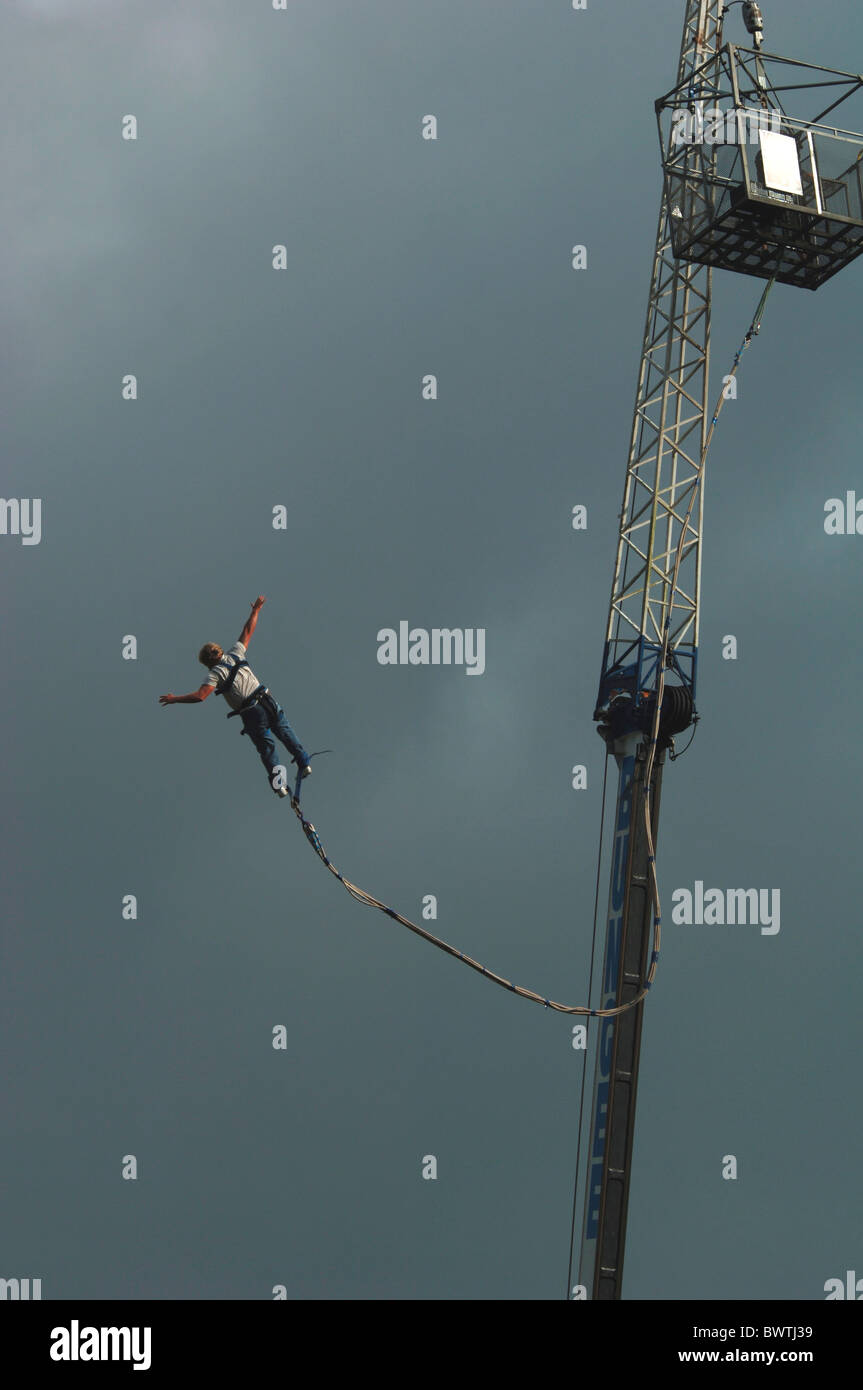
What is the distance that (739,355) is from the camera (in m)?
44.7

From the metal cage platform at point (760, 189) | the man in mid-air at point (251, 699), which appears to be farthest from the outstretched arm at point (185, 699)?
the metal cage platform at point (760, 189)

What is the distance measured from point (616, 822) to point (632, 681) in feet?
10.8

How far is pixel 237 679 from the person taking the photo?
25.6 meters

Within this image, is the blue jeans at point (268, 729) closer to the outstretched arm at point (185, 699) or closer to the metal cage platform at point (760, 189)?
the outstretched arm at point (185, 699)

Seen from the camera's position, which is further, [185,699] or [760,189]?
[760,189]

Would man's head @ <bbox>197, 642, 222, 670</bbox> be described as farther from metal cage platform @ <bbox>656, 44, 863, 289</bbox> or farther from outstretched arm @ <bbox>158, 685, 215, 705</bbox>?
metal cage platform @ <bbox>656, 44, 863, 289</bbox>

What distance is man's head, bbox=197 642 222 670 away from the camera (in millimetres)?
25125

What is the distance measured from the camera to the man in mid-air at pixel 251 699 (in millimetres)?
25281

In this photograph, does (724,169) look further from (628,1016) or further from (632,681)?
(628,1016)

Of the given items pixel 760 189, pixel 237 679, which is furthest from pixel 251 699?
pixel 760 189

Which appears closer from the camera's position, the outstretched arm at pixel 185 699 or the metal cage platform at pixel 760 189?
the outstretched arm at pixel 185 699

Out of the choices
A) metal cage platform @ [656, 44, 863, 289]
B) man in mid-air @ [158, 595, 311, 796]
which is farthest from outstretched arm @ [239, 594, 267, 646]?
metal cage platform @ [656, 44, 863, 289]

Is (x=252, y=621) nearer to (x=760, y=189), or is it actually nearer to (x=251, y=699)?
(x=251, y=699)

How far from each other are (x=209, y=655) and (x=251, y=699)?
1073 millimetres
